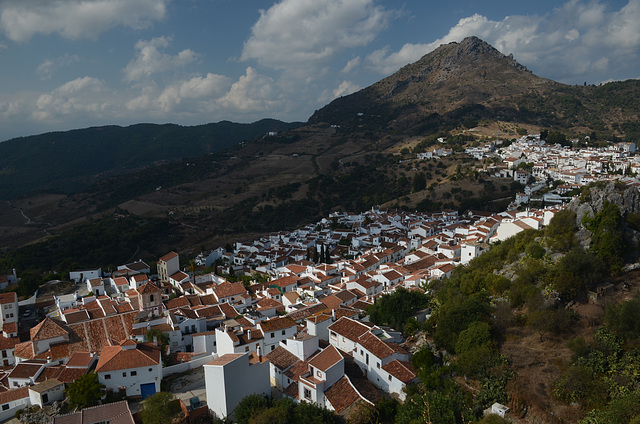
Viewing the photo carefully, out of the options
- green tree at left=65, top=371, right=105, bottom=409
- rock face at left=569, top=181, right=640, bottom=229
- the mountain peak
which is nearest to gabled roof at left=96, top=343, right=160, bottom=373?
green tree at left=65, top=371, right=105, bottom=409

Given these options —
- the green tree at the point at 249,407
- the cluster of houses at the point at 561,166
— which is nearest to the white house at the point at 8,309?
the green tree at the point at 249,407

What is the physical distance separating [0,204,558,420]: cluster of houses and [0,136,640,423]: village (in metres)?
0.07

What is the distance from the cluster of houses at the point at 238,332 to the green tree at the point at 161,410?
1437 mm

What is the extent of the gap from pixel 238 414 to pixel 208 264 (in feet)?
102

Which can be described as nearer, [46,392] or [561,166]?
[46,392]

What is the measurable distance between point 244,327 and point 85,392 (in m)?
8.06

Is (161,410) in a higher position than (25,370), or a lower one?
lower

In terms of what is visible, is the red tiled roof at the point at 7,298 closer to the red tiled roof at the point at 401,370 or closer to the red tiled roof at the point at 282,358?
the red tiled roof at the point at 282,358

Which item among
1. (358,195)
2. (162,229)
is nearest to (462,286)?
(358,195)

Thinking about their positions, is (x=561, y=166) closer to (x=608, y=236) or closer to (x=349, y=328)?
(x=608, y=236)

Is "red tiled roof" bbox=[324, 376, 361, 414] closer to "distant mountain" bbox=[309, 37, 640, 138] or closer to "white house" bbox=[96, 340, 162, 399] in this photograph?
"white house" bbox=[96, 340, 162, 399]

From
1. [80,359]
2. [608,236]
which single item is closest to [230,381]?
[80,359]

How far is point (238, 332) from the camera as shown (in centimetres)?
2212

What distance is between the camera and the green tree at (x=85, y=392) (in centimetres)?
1794
